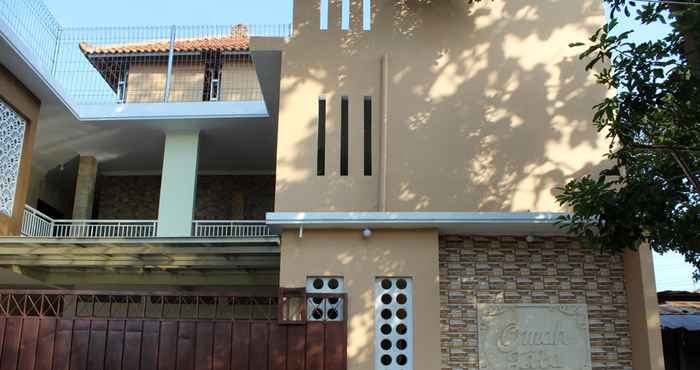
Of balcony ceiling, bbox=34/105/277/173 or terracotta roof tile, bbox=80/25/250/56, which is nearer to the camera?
balcony ceiling, bbox=34/105/277/173

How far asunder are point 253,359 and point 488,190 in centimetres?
366

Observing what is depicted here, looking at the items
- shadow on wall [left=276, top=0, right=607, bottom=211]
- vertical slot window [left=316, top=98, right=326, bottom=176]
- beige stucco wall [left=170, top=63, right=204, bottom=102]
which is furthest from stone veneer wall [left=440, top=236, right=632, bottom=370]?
beige stucco wall [left=170, top=63, right=204, bottom=102]

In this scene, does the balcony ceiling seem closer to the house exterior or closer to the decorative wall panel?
the decorative wall panel

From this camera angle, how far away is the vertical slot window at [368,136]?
883 centimetres

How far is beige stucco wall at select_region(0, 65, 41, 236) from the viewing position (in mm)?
11188

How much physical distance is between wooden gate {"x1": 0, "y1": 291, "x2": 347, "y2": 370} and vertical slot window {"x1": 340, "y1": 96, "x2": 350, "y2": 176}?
2.14 metres

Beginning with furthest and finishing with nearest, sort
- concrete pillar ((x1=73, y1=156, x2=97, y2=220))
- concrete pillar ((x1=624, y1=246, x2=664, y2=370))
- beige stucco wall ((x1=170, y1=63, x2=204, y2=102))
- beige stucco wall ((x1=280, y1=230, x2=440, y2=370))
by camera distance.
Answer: beige stucco wall ((x1=170, y1=63, x2=204, y2=102)) → concrete pillar ((x1=73, y1=156, x2=97, y2=220)) → beige stucco wall ((x1=280, y1=230, x2=440, y2=370)) → concrete pillar ((x1=624, y1=246, x2=664, y2=370))

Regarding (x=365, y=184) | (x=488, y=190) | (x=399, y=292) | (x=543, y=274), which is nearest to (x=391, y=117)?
(x=365, y=184)

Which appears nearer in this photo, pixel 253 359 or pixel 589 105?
pixel 253 359

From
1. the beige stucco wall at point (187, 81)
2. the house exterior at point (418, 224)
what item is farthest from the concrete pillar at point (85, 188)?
the house exterior at point (418, 224)

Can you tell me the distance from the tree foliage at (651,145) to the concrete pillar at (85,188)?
10.4 m

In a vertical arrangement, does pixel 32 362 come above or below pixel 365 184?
below

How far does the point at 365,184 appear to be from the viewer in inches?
343

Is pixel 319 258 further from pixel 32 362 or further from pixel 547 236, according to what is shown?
pixel 32 362
